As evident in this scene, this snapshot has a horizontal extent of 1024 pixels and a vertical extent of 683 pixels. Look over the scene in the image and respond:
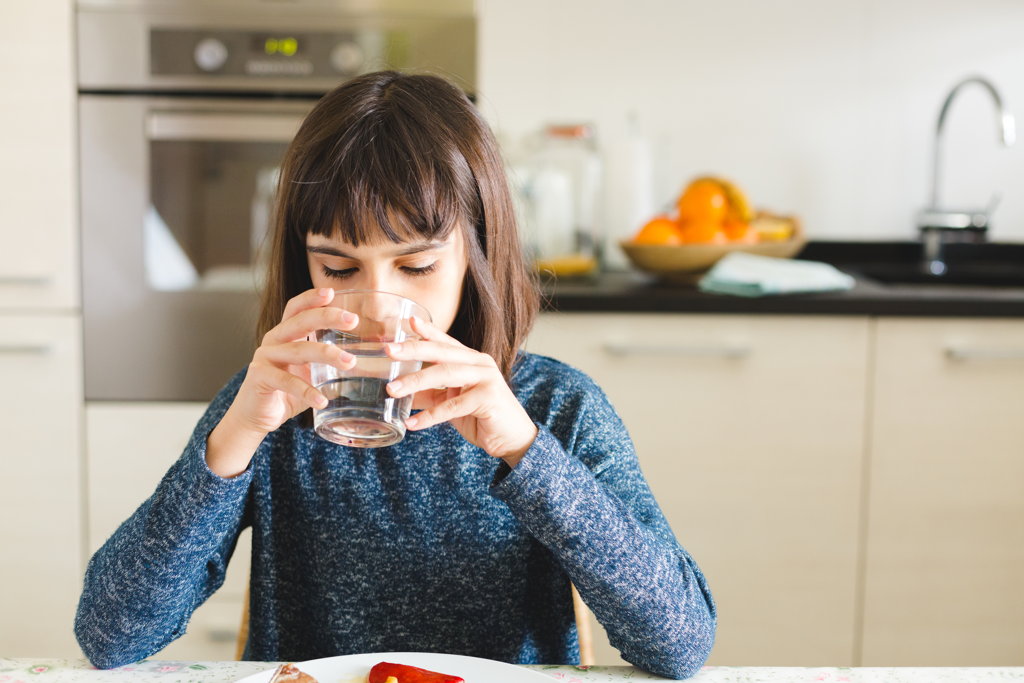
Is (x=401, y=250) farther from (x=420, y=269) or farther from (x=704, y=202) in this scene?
(x=704, y=202)

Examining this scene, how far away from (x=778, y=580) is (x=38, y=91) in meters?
1.70

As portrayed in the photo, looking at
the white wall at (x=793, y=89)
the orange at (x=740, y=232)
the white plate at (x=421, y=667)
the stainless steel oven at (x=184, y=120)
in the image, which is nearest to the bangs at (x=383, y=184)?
the white plate at (x=421, y=667)

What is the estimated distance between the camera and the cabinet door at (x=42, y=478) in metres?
2.15

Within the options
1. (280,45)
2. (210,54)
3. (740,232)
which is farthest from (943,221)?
(210,54)

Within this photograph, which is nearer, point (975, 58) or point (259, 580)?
point (259, 580)

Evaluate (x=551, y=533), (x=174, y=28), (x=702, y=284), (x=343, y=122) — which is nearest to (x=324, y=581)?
(x=551, y=533)

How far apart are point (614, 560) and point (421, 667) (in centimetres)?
19

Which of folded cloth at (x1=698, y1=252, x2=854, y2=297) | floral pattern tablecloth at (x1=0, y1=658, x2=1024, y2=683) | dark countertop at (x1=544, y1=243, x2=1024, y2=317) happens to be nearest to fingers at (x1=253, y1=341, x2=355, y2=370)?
floral pattern tablecloth at (x1=0, y1=658, x2=1024, y2=683)

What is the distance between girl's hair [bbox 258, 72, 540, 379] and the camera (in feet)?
3.25

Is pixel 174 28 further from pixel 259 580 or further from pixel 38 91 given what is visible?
pixel 259 580

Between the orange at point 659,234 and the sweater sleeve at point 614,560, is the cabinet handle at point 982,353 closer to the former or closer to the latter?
the orange at point 659,234

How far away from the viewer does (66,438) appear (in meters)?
2.16

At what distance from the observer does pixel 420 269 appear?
1009mm

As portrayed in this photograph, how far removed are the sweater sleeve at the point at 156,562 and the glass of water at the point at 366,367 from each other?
0.17 metres
